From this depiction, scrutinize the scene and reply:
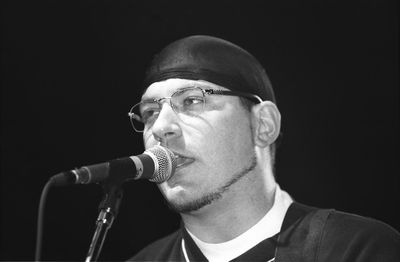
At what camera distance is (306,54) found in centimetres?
375

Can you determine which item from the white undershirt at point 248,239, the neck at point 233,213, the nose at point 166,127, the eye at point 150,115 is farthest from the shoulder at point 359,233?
the eye at point 150,115

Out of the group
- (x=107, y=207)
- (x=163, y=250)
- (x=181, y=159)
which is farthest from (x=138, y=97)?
(x=107, y=207)

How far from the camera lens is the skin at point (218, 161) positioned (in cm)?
264

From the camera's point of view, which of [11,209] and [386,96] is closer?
[386,96]

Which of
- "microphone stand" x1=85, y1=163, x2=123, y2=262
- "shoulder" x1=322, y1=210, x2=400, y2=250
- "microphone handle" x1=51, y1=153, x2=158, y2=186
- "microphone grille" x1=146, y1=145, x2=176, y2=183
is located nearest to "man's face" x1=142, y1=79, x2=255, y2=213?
"microphone grille" x1=146, y1=145, x2=176, y2=183

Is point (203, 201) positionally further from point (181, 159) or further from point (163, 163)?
point (163, 163)

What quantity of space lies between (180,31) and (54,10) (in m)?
0.86

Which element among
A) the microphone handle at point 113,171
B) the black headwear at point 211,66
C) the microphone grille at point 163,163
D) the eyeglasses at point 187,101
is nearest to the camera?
the microphone handle at point 113,171

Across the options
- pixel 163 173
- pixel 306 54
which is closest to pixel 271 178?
pixel 163 173

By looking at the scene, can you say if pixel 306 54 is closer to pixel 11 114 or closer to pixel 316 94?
pixel 316 94

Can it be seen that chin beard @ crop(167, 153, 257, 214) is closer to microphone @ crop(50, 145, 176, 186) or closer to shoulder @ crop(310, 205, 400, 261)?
microphone @ crop(50, 145, 176, 186)

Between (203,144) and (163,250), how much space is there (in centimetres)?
88

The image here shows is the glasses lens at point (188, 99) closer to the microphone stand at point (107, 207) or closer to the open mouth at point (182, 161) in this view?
the open mouth at point (182, 161)

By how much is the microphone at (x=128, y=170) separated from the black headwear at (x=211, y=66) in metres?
0.56
